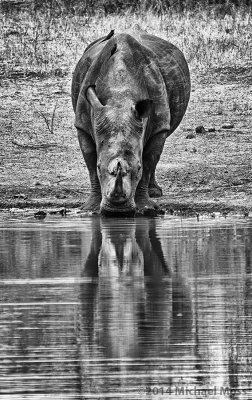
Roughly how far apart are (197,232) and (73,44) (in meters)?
11.6

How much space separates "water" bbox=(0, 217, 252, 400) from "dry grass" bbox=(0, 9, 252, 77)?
1056 cm

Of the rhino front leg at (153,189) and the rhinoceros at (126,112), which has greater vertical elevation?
the rhinoceros at (126,112)

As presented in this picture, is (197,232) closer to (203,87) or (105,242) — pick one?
(105,242)

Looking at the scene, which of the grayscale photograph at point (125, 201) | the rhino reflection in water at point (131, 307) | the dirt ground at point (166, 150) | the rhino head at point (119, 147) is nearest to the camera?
the grayscale photograph at point (125, 201)

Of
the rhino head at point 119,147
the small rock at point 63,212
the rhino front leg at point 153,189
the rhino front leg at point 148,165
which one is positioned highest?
the rhino head at point 119,147

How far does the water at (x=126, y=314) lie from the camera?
615cm

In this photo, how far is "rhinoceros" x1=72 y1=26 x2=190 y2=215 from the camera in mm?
13672

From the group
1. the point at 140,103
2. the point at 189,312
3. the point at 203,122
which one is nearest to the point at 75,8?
the point at 203,122

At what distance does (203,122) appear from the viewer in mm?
19578

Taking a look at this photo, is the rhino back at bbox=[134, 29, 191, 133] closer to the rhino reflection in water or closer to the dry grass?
the rhino reflection in water

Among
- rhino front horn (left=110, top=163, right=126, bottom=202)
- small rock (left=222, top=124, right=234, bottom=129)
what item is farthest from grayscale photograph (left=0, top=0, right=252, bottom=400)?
small rock (left=222, top=124, right=234, bottom=129)

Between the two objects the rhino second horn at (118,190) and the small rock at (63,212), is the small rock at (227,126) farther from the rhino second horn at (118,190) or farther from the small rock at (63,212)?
the rhino second horn at (118,190)

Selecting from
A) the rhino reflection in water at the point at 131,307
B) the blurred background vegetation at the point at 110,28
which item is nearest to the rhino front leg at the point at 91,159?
the rhino reflection in water at the point at 131,307

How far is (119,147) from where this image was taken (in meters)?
13.7
